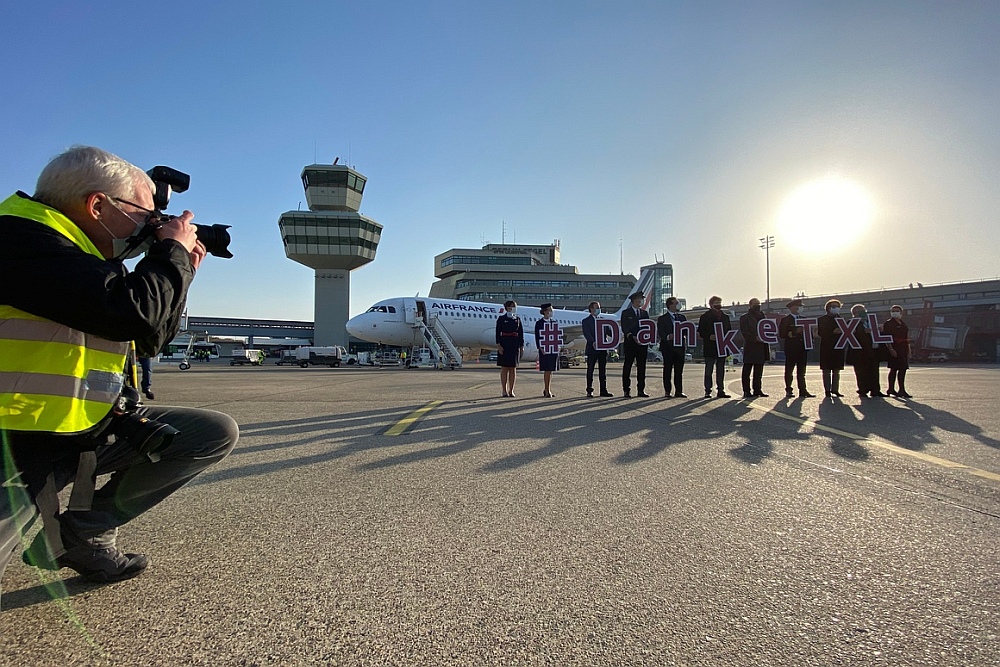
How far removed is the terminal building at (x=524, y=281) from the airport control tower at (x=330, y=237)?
2717 cm

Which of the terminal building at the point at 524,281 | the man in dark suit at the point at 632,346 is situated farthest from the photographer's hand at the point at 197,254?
the terminal building at the point at 524,281

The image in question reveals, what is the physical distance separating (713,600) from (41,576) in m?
2.30

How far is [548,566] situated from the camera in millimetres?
1938

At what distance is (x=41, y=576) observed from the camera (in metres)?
1.90

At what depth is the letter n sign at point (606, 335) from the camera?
35.3ft

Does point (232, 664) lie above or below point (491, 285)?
below

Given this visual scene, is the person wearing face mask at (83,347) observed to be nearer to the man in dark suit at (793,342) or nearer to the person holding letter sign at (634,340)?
the person holding letter sign at (634,340)

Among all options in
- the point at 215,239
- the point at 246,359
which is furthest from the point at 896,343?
the point at 246,359

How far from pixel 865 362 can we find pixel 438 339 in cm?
2335

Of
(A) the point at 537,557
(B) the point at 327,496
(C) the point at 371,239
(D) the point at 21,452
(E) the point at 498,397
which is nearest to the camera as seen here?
(D) the point at 21,452

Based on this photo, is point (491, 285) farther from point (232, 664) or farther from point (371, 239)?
point (232, 664)

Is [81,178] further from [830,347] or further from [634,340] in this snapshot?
[830,347]

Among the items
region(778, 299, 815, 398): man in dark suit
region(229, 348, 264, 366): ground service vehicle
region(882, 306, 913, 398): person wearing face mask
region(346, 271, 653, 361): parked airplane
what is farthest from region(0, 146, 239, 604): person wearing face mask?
region(229, 348, 264, 366): ground service vehicle

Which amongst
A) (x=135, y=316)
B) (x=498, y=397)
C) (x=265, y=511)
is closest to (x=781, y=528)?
(x=265, y=511)
